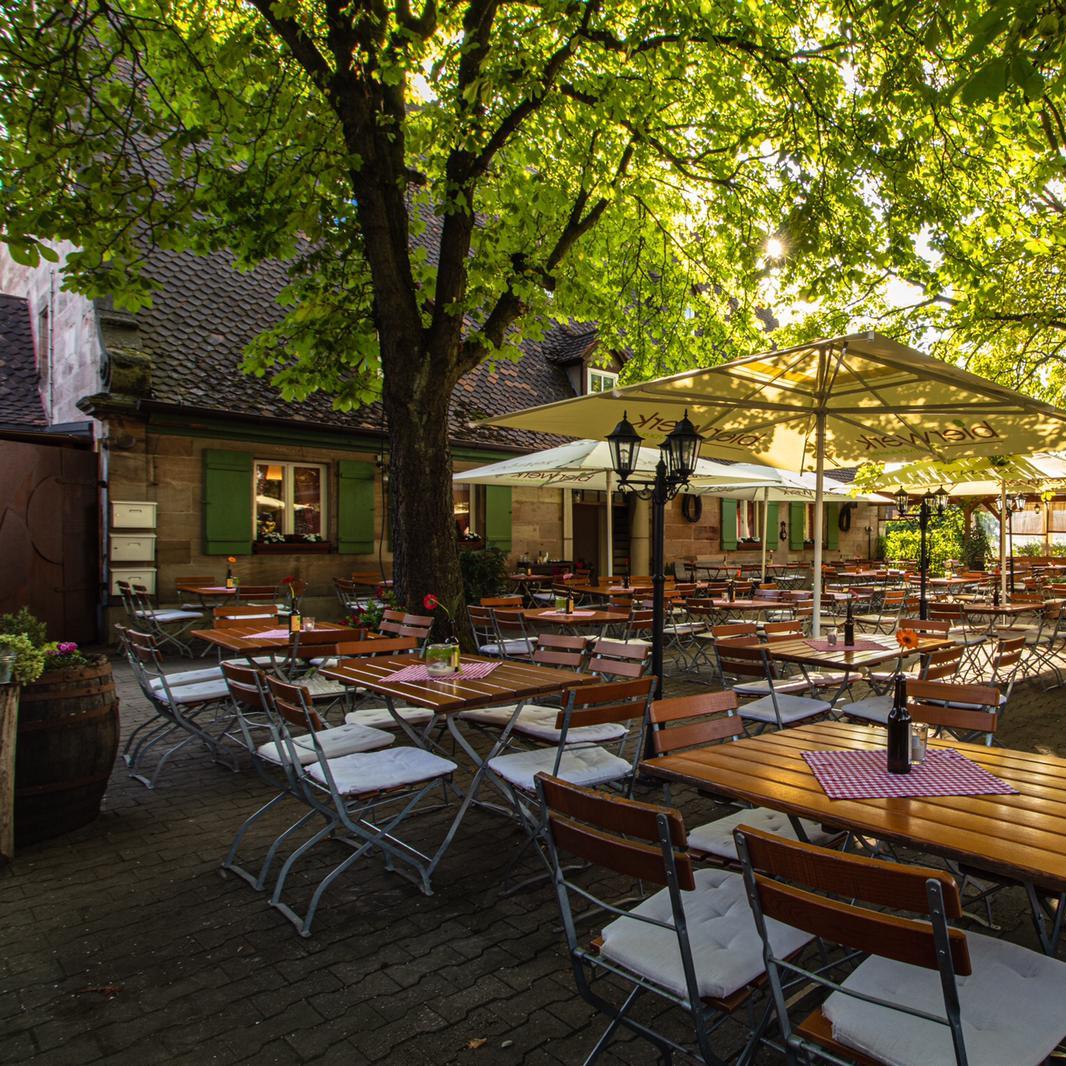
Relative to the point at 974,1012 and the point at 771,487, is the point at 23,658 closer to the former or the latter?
the point at 974,1012

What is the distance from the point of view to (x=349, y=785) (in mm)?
3438

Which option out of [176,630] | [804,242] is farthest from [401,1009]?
[176,630]

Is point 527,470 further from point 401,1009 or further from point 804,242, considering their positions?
point 401,1009

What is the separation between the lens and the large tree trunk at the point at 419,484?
6.97m

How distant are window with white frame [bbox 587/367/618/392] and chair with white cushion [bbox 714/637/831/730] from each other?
37.4ft

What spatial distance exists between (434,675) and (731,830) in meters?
1.95

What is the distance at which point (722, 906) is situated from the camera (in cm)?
242

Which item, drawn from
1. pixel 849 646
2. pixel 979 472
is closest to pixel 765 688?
pixel 849 646

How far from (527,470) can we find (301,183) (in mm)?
4005

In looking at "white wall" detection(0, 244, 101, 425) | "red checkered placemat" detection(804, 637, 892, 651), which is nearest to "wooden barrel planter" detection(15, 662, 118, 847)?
"red checkered placemat" detection(804, 637, 892, 651)

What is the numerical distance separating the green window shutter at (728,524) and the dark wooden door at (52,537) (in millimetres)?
13482

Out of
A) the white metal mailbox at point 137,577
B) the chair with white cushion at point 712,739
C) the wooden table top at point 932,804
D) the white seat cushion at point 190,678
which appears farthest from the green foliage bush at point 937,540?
the wooden table top at point 932,804

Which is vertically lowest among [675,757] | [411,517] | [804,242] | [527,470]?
[675,757]

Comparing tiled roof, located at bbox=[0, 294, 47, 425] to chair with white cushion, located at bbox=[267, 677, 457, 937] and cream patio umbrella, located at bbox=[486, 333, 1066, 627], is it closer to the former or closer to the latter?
cream patio umbrella, located at bbox=[486, 333, 1066, 627]
